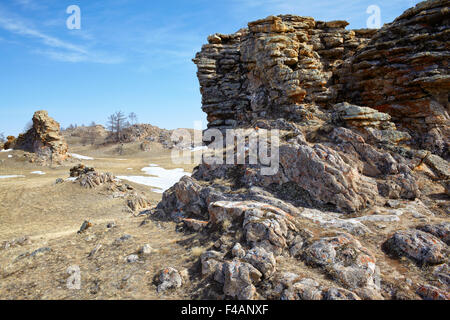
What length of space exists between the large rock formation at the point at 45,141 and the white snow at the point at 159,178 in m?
16.2

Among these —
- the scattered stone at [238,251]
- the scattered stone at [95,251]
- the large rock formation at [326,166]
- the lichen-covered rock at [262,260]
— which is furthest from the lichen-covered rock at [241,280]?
the scattered stone at [95,251]

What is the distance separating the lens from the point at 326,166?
11.9 m

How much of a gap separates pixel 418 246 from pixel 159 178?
3672 centimetres

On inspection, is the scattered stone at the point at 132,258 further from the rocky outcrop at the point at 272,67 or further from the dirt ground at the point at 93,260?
the rocky outcrop at the point at 272,67

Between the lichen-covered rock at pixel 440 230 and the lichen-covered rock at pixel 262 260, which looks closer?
the lichen-covered rock at pixel 262 260

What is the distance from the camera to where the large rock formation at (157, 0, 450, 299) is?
7453 mm

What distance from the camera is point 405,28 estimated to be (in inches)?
705

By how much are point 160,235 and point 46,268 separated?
4.63 m

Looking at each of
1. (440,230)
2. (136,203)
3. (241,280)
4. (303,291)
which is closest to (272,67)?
(440,230)

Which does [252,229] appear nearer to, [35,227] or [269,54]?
[269,54]

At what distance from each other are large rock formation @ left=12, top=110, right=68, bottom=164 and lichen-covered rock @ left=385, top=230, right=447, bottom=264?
167ft

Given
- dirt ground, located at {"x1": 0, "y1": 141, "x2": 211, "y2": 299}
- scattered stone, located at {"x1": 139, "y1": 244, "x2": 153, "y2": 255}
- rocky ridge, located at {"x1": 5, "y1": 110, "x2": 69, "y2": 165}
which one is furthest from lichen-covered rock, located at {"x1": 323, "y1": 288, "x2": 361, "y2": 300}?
rocky ridge, located at {"x1": 5, "y1": 110, "x2": 69, "y2": 165}

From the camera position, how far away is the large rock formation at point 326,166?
7.45 metres
